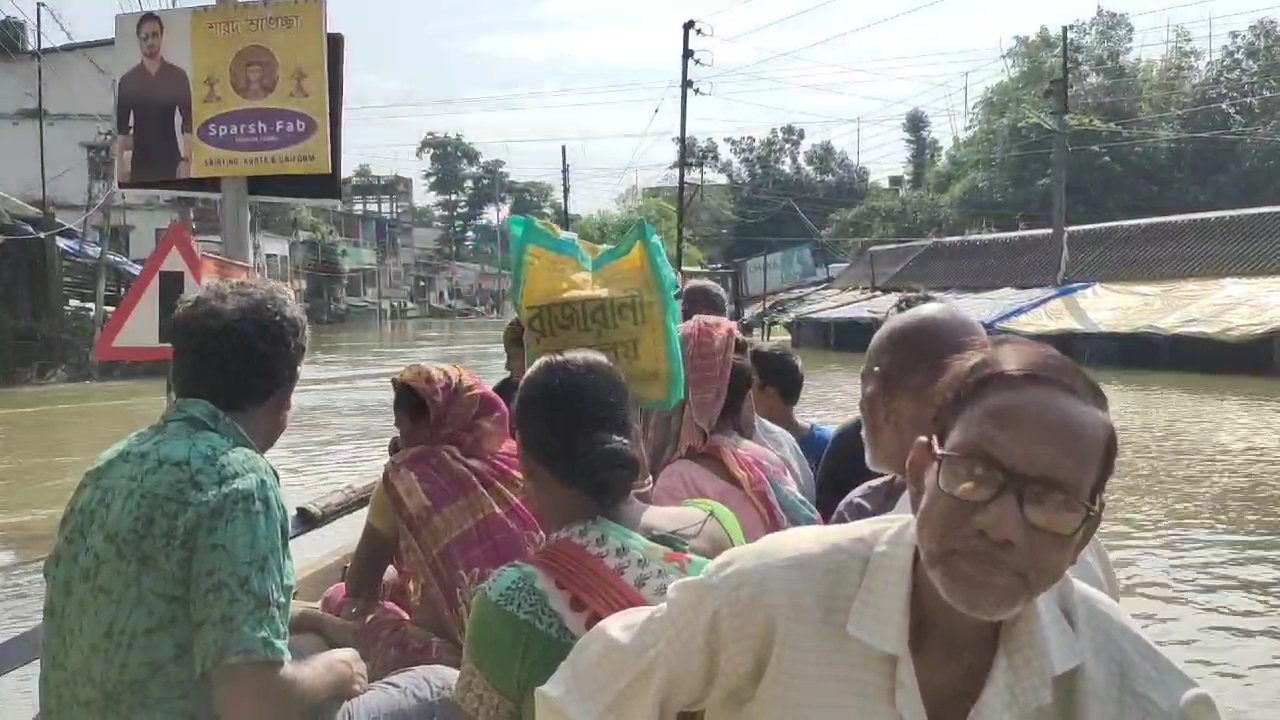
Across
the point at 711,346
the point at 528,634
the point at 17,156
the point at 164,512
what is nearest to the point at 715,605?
the point at 528,634

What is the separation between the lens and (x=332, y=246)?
52.7 metres

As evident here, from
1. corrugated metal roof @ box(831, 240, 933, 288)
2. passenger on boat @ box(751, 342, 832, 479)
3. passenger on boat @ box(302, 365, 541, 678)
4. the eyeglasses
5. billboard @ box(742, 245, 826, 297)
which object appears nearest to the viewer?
the eyeglasses

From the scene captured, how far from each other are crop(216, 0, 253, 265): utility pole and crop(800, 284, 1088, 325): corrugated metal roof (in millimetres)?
19122

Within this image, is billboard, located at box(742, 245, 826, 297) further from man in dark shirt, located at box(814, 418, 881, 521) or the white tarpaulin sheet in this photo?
man in dark shirt, located at box(814, 418, 881, 521)

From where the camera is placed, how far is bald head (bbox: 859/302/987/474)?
235 centimetres

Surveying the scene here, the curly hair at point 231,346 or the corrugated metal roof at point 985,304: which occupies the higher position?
the curly hair at point 231,346

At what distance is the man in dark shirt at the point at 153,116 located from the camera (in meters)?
6.02

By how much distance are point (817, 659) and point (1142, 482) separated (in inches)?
440

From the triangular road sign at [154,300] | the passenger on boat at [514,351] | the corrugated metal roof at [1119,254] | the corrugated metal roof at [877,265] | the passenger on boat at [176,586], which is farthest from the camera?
the corrugated metal roof at [877,265]

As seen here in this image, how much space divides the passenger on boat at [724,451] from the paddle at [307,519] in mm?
1250

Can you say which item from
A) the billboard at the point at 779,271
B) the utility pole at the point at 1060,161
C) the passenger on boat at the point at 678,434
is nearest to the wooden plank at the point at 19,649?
the passenger on boat at the point at 678,434

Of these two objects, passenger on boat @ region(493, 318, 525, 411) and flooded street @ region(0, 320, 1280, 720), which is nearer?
passenger on boat @ region(493, 318, 525, 411)

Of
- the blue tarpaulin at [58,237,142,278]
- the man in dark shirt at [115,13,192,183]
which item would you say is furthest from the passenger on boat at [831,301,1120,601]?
the blue tarpaulin at [58,237,142,278]

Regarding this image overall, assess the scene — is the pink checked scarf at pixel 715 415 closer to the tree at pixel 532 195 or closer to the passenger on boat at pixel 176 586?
the passenger on boat at pixel 176 586
